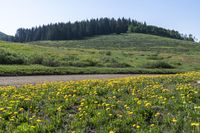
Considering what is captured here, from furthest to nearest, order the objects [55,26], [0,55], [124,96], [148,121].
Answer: [55,26] < [0,55] < [124,96] < [148,121]

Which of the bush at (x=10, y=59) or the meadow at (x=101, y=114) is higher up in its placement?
the bush at (x=10, y=59)

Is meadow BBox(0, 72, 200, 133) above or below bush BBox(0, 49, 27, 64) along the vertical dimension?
below

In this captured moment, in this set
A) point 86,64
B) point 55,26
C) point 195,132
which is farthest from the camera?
point 55,26

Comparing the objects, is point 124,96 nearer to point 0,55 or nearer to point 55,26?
point 0,55

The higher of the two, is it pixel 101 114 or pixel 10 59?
pixel 10 59

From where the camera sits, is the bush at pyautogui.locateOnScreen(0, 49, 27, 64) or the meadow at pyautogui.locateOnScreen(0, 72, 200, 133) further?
the bush at pyautogui.locateOnScreen(0, 49, 27, 64)

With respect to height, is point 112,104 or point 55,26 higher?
point 55,26

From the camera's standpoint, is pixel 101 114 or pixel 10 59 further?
pixel 10 59

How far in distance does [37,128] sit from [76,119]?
1.10m

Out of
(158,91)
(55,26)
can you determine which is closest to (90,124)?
(158,91)

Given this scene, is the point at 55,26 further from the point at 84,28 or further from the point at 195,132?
the point at 195,132

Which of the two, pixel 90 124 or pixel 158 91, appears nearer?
pixel 90 124

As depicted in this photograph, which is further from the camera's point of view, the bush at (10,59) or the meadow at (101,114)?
the bush at (10,59)

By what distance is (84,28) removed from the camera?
19212cm
